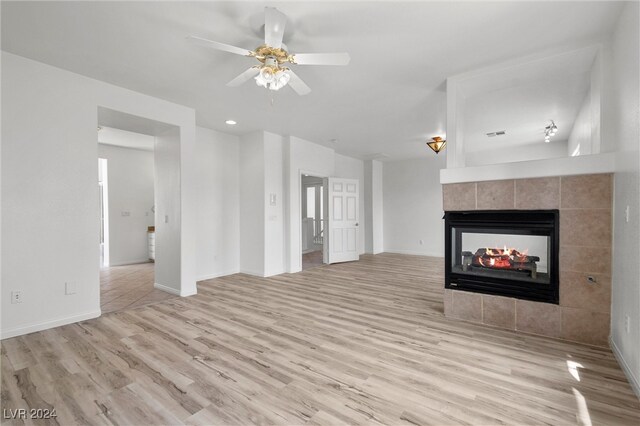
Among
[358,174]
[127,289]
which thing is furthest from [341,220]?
[127,289]

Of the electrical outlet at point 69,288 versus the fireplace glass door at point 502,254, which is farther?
the electrical outlet at point 69,288

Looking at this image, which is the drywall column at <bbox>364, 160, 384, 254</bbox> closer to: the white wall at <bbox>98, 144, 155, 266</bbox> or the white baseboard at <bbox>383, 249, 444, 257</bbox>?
the white baseboard at <bbox>383, 249, 444, 257</bbox>

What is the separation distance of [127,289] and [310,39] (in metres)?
4.60

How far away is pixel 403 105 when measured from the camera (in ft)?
14.1

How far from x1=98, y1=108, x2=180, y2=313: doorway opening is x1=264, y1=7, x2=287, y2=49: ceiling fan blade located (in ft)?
8.26

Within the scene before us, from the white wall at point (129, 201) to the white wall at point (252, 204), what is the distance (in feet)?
10.9

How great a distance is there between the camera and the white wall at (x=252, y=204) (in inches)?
221

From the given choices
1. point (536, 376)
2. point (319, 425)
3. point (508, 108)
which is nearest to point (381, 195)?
point (508, 108)

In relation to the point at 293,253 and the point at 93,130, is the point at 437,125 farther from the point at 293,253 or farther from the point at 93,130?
the point at 93,130

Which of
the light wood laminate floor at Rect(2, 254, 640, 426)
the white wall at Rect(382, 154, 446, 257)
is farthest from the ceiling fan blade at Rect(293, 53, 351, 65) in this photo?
the white wall at Rect(382, 154, 446, 257)

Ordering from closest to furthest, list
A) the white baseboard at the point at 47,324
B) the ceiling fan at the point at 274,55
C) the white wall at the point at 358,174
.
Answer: the ceiling fan at the point at 274,55 → the white baseboard at the point at 47,324 → the white wall at the point at 358,174

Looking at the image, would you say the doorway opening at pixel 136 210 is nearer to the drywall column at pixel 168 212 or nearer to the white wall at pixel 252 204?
the drywall column at pixel 168 212

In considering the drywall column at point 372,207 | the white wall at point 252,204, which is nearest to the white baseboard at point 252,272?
the white wall at point 252,204

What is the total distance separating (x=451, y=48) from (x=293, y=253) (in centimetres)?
441
